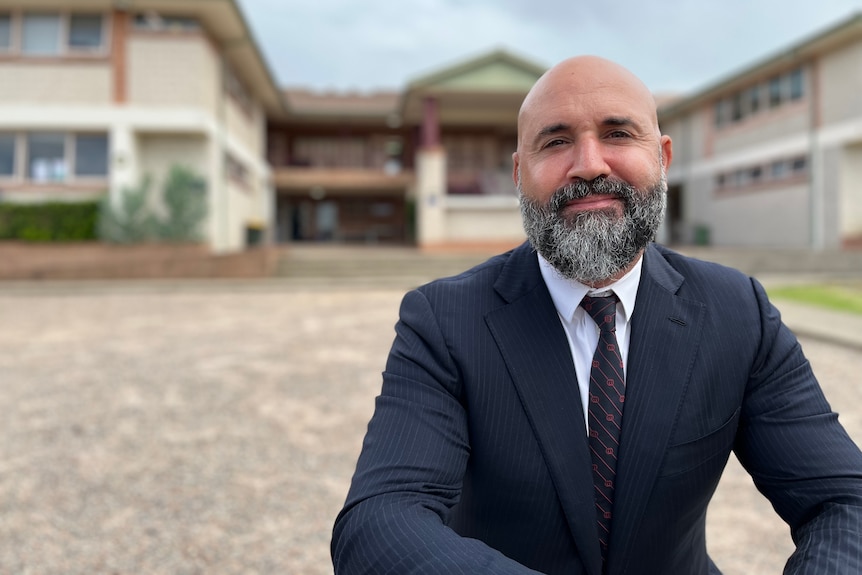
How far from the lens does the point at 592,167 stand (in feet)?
4.70

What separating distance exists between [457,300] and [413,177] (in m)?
28.2

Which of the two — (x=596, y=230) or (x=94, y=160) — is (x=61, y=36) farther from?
(x=596, y=230)

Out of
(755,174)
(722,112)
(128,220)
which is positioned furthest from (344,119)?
(755,174)

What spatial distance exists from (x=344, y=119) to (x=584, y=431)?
1231 inches

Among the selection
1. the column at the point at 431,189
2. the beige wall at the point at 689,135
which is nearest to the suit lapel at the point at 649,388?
the column at the point at 431,189

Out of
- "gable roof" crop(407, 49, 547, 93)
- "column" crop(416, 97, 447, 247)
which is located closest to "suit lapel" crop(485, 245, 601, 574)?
"column" crop(416, 97, 447, 247)

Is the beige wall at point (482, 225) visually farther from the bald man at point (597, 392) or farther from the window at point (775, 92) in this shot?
the bald man at point (597, 392)

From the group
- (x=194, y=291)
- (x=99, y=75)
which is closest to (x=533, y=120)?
(x=194, y=291)

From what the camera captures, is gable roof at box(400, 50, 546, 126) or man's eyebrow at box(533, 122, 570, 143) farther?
gable roof at box(400, 50, 546, 126)

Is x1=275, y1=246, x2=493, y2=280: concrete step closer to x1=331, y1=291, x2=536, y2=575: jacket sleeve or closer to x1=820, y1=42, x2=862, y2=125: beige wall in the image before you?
x1=820, y1=42, x2=862, y2=125: beige wall

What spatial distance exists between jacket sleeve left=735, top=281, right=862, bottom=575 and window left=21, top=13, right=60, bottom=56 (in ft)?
69.3

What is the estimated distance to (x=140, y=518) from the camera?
3842mm

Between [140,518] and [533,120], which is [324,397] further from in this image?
[533,120]

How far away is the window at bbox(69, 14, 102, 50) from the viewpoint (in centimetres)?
1823
